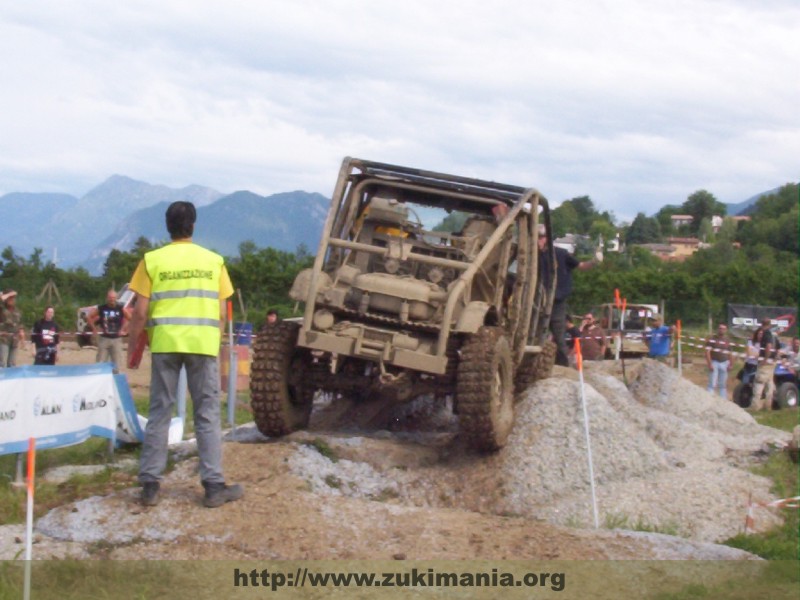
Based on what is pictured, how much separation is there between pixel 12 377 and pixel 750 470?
6503mm

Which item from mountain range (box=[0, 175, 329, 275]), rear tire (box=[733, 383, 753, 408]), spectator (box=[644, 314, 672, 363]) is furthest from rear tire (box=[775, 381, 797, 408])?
mountain range (box=[0, 175, 329, 275])

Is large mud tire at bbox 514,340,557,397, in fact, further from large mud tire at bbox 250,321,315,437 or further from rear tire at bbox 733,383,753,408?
rear tire at bbox 733,383,753,408

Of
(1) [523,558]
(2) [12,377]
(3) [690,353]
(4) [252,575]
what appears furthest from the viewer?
(3) [690,353]

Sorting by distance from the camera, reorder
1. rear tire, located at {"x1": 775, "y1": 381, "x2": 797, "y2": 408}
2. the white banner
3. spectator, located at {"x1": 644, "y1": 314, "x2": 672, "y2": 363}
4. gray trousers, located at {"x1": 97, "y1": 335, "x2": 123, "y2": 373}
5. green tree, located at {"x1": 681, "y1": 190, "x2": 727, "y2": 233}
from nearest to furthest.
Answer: the white banner, gray trousers, located at {"x1": 97, "y1": 335, "x2": 123, "y2": 373}, rear tire, located at {"x1": 775, "y1": 381, "x2": 797, "y2": 408}, spectator, located at {"x1": 644, "y1": 314, "x2": 672, "y2": 363}, green tree, located at {"x1": 681, "y1": 190, "x2": 727, "y2": 233}

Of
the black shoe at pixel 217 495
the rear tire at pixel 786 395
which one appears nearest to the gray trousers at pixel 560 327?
the black shoe at pixel 217 495

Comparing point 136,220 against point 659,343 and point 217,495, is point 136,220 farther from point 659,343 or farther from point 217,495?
point 217,495

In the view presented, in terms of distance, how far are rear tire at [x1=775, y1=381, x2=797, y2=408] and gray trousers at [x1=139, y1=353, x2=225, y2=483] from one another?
49.4 feet

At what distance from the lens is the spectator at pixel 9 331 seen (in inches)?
684

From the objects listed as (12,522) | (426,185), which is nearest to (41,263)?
(426,185)

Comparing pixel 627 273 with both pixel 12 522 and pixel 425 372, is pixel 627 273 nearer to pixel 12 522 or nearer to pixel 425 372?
pixel 425 372

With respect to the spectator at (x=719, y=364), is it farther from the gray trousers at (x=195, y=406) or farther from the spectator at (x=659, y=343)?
the gray trousers at (x=195, y=406)

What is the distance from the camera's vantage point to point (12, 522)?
277 inches

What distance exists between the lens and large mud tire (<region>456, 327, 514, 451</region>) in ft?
29.7

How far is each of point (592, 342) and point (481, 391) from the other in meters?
11.3
